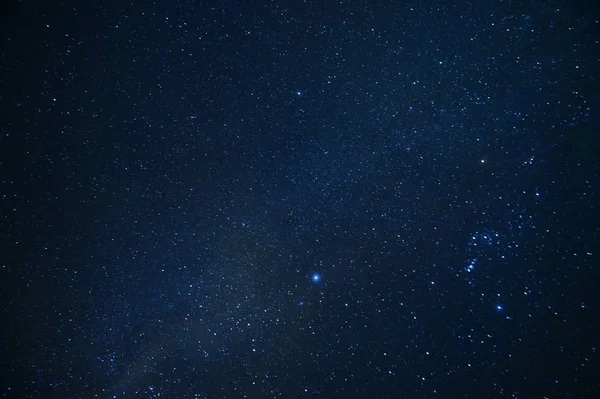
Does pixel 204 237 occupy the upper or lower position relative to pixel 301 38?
lower

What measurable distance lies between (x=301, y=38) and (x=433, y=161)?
328 millimetres

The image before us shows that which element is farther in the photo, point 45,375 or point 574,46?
point 45,375

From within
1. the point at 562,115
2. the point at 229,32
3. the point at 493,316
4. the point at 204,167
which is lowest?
the point at 493,316

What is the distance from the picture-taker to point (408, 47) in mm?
585

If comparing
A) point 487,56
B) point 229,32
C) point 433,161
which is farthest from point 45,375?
point 487,56

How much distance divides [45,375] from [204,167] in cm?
57

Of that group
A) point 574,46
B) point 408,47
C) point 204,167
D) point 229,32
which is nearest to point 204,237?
point 204,167

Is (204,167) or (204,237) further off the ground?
(204,167)

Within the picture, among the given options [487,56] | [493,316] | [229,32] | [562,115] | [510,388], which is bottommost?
[510,388]

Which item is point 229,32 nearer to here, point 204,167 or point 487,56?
point 204,167

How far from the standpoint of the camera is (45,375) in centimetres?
70

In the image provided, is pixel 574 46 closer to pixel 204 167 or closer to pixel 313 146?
pixel 313 146

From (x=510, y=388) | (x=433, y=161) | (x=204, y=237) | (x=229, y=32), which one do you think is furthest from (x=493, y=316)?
(x=229, y=32)

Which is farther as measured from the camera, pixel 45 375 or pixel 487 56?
pixel 45 375
